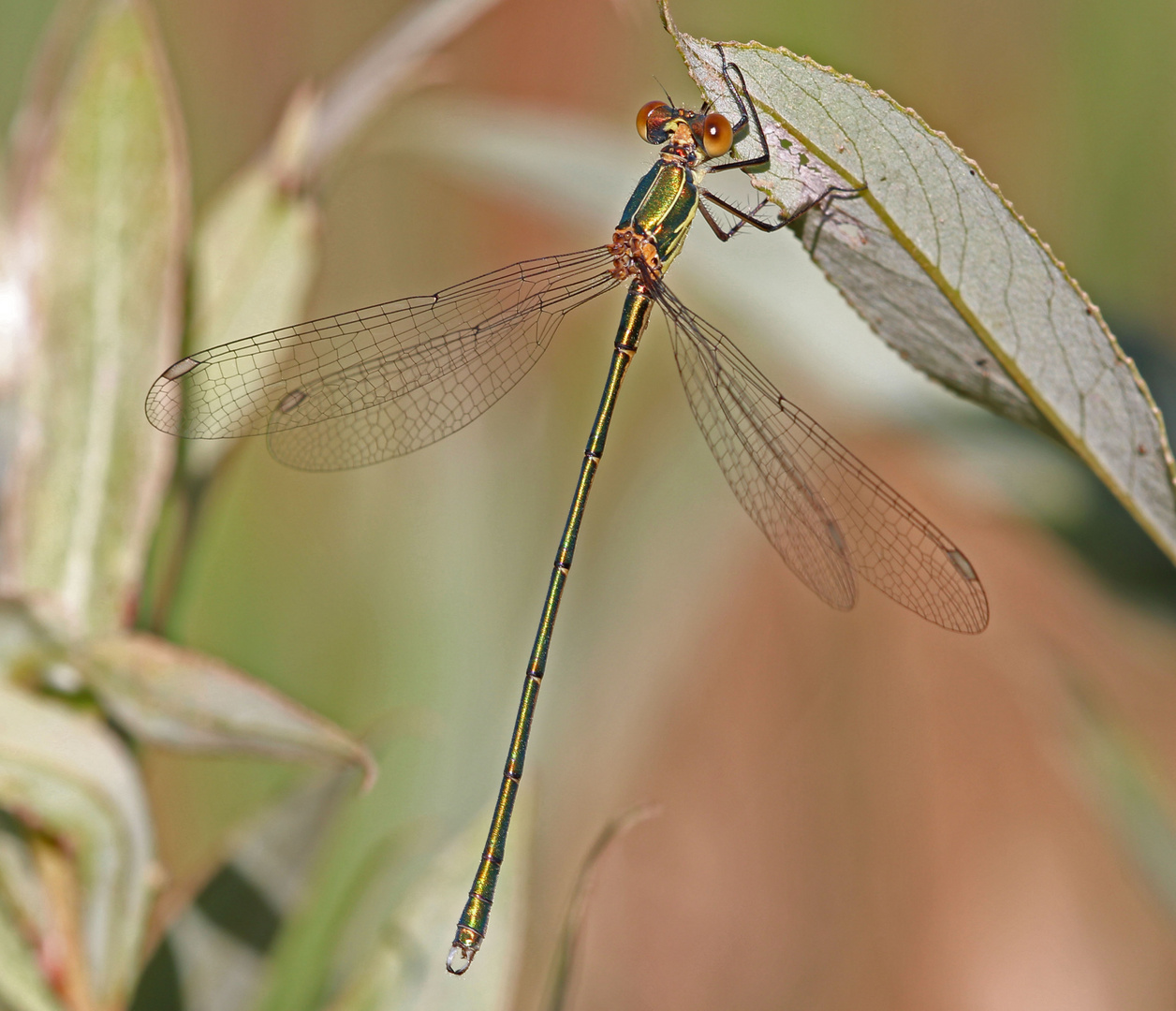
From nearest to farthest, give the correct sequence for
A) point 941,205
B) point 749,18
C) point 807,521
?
point 941,205 < point 807,521 < point 749,18

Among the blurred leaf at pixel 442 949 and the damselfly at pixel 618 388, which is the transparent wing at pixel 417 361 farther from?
the blurred leaf at pixel 442 949

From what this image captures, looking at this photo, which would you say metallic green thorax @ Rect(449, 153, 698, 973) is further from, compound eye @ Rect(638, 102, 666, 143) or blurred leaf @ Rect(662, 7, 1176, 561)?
blurred leaf @ Rect(662, 7, 1176, 561)

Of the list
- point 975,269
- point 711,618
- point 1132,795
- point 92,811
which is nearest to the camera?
point 975,269

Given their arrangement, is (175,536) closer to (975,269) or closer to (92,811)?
(92,811)

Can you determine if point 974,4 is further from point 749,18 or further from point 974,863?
point 974,863

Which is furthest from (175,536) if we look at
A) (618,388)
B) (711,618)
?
(711,618)

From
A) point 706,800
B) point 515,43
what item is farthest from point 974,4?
point 706,800

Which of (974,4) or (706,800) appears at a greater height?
(974,4)

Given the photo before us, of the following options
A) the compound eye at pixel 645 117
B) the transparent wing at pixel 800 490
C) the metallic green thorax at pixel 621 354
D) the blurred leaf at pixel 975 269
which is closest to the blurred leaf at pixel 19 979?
the metallic green thorax at pixel 621 354
